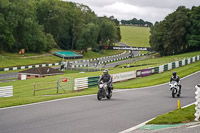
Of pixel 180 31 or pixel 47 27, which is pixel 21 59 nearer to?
pixel 47 27

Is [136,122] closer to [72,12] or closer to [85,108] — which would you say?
[85,108]

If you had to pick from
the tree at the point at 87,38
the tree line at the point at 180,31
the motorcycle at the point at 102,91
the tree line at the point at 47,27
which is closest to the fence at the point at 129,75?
the motorcycle at the point at 102,91

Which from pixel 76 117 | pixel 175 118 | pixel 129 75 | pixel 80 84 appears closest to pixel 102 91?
pixel 76 117

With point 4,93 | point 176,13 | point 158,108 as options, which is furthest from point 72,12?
point 158,108

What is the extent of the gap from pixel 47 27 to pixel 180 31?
44696mm

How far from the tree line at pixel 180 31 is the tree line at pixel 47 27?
28.4 meters

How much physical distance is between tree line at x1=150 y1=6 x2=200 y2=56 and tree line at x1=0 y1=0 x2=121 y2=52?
28.4 meters

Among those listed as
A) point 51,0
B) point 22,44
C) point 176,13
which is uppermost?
point 51,0

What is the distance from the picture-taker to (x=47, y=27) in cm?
10481

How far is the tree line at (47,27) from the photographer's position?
80125 millimetres

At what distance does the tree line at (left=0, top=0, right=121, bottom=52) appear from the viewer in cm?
8012

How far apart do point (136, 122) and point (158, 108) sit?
4.21 m

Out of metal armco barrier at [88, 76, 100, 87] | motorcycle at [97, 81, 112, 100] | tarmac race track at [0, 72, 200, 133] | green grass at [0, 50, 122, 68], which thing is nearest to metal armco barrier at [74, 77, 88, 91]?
metal armco barrier at [88, 76, 100, 87]

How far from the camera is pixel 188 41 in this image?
83125mm
